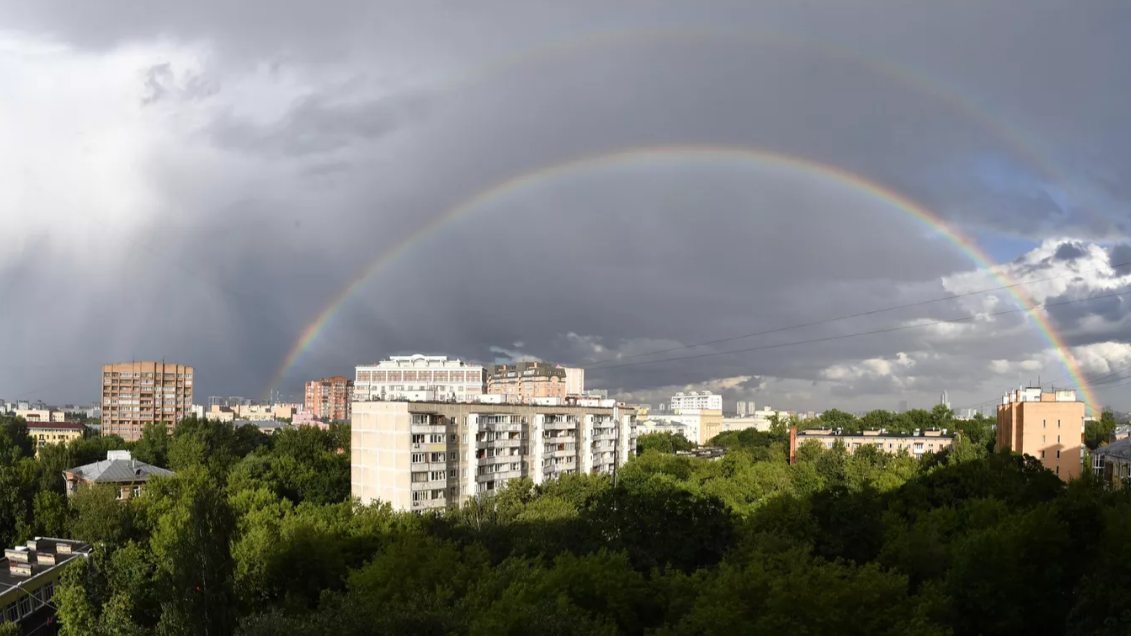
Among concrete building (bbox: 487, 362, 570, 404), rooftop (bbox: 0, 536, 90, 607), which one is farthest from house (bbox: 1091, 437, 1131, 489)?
concrete building (bbox: 487, 362, 570, 404)

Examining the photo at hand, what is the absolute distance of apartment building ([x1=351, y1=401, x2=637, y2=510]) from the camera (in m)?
54.4

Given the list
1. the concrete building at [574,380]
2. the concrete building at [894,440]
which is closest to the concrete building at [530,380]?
the concrete building at [574,380]

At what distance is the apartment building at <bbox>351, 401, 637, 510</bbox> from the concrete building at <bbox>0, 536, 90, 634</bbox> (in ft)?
59.7

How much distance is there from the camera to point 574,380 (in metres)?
184

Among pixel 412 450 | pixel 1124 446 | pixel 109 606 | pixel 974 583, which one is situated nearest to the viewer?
pixel 974 583

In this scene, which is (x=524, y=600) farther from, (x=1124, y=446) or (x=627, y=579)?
(x=1124, y=446)

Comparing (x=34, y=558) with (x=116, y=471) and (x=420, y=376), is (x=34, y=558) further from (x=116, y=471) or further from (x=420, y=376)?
(x=420, y=376)

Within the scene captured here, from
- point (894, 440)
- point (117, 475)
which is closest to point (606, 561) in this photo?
point (117, 475)

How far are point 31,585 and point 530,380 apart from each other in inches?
5713

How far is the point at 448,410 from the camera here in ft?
192

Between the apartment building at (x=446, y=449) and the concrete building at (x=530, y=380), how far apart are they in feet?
330

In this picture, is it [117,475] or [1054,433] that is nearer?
[1054,433]

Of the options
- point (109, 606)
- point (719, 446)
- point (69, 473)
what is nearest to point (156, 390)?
point (69, 473)

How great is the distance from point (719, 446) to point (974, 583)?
148m
